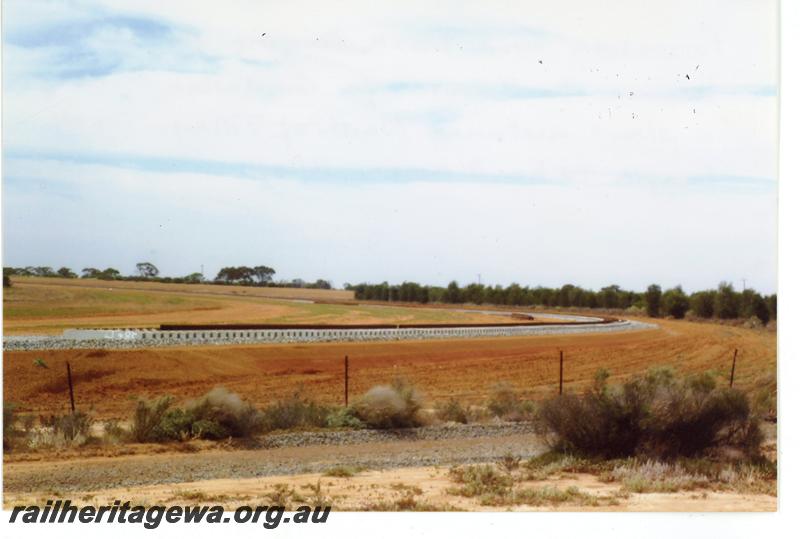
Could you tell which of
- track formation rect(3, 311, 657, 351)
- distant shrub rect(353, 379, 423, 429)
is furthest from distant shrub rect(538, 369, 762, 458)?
track formation rect(3, 311, 657, 351)

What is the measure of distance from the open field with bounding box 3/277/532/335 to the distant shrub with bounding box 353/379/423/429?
1.61m

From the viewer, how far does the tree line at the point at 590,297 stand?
1762cm

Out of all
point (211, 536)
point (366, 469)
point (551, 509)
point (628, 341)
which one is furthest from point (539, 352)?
point (211, 536)

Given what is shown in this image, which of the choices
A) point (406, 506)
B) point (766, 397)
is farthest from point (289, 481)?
point (766, 397)

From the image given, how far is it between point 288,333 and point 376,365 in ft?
6.89

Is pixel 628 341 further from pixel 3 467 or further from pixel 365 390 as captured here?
pixel 3 467

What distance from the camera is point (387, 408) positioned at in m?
18.0

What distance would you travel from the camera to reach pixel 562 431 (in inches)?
600

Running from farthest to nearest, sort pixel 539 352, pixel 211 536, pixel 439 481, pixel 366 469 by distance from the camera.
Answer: pixel 539 352 < pixel 366 469 < pixel 439 481 < pixel 211 536

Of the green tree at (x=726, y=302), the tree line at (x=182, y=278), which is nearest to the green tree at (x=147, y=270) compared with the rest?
the tree line at (x=182, y=278)

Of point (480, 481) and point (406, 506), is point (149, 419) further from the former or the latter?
point (480, 481)

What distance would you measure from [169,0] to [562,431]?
354 inches

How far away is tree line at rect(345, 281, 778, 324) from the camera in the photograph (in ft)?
57.8

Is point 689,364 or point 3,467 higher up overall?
point 689,364
